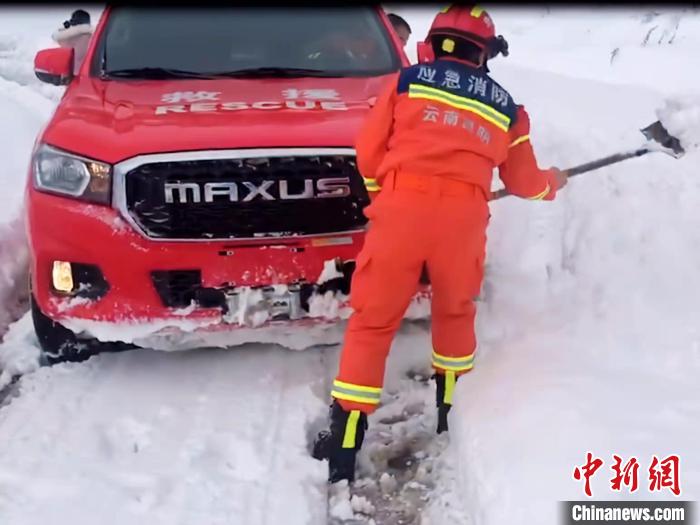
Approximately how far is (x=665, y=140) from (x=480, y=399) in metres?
1.61

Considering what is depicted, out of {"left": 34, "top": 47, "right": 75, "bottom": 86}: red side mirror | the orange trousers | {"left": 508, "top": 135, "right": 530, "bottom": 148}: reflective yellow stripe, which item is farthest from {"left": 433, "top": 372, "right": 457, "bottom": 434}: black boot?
{"left": 34, "top": 47, "right": 75, "bottom": 86}: red side mirror

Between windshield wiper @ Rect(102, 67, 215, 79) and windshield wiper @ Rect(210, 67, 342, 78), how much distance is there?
0.10 metres

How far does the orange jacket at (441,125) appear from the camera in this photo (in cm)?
321

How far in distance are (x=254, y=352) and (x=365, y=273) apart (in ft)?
4.10

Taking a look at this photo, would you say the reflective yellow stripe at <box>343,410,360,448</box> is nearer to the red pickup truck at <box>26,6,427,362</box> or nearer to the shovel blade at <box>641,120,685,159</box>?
the red pickup truck at <box>26,6,427,362</box>

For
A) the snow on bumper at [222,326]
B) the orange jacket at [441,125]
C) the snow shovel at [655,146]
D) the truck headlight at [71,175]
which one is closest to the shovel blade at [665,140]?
the snow shovel at [655,146]

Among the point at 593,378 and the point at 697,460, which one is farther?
the point at 593,378

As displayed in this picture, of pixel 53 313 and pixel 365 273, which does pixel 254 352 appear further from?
Result: pixel 365 273

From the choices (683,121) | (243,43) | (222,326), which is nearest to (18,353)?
(222,326)

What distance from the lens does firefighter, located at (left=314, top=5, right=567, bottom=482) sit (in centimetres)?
321

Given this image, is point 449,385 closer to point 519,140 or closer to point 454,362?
point 454,362

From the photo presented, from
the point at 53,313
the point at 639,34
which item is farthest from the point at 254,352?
the point at 639,34

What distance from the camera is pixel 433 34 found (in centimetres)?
329

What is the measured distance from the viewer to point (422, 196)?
10.5 feet
